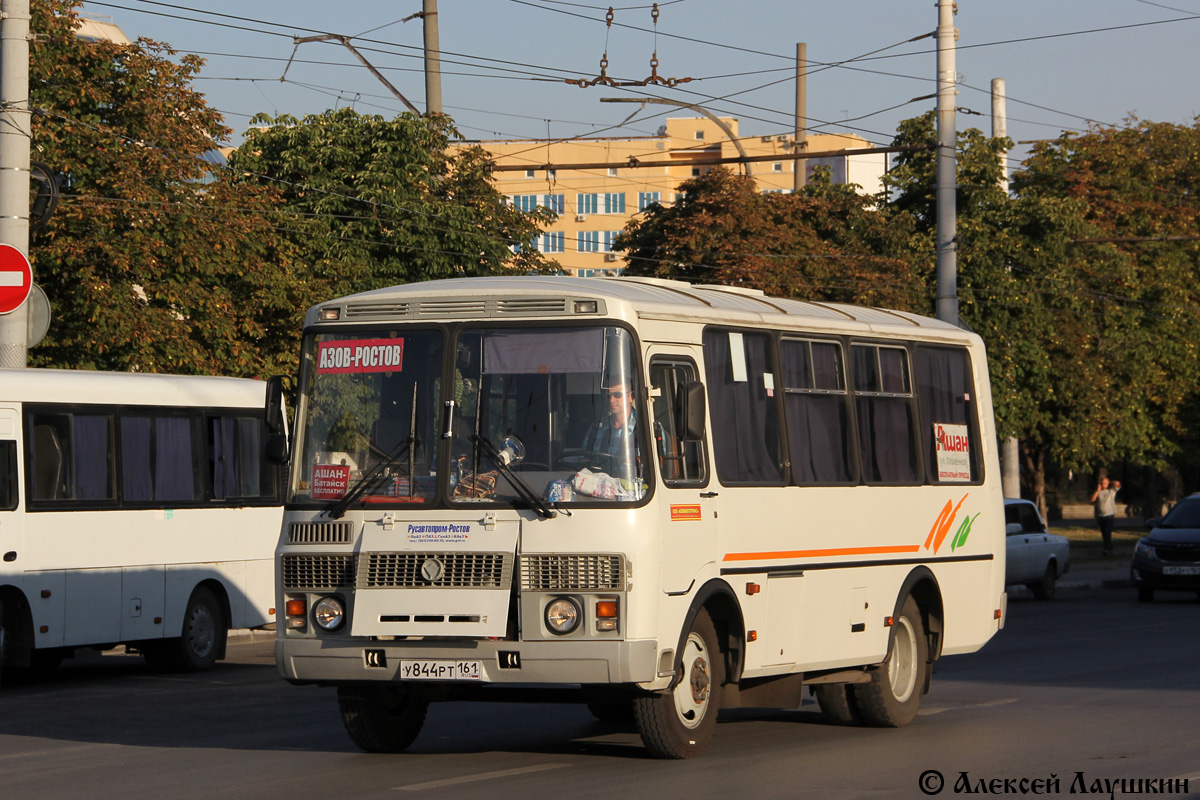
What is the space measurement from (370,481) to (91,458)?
7559 millimetres

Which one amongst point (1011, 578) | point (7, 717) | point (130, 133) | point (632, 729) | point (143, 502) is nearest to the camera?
point (632, 729)

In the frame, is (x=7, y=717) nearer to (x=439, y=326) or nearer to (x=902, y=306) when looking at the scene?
(x=439, y=326)

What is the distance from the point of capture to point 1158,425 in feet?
171

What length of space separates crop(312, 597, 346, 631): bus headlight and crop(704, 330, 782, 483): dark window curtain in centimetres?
246

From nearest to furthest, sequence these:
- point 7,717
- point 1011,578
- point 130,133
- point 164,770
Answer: point 164,770 < point 7,717 < point 130,133 < point 1011,578

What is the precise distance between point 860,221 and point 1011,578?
17.0 m

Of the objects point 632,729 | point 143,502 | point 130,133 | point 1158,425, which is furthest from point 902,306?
point 632,729

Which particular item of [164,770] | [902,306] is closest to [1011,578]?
[902,306]

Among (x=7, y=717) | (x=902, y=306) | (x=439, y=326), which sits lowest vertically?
(x=7, y=717)

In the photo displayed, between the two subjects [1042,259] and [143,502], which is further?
[1042,259]

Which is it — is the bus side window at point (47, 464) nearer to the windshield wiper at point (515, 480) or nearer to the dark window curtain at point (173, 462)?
the dark window curtain at point (173, 462)

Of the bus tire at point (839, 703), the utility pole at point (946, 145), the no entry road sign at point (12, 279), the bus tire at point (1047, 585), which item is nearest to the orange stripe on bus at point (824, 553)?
the bus tire at point (839, 703)

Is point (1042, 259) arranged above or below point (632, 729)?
above

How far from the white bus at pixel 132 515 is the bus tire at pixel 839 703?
585 cm
